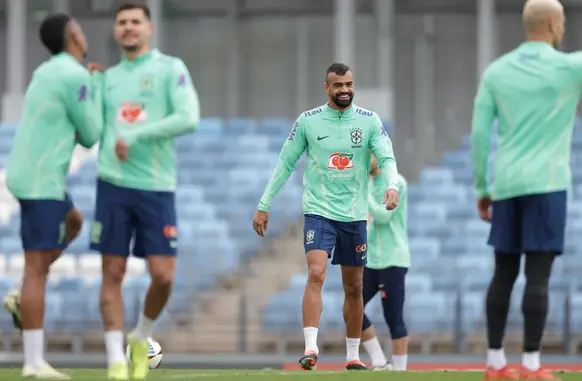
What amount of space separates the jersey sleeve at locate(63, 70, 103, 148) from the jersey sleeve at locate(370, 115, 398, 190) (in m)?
2.29

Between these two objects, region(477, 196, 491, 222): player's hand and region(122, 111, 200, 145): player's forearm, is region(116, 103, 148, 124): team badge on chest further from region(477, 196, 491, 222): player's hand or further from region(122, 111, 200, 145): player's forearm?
region(477, 196, 491, 222): player's hand

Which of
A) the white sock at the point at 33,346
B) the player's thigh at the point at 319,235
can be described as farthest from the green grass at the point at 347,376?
the player's thigh at the point at 319,235

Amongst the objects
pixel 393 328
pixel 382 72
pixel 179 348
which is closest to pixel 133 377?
pixel 393 328

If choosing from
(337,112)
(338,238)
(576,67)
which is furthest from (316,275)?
(576,67)

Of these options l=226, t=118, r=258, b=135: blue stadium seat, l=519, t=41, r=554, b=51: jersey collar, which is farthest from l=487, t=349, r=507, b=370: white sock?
l=226, t=118, r=258, b=135: blue stadium seat

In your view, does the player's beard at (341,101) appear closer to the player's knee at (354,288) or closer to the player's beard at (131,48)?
the player's knee at (354,288)

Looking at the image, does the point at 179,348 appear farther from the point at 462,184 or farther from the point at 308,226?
the point at 308,226

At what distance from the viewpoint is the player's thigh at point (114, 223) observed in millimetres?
8180

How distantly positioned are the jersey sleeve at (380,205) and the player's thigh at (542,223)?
3.98 m

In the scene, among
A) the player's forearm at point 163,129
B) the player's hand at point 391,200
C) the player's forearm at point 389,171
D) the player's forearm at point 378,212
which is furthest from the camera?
the player's forearm at point 378,212

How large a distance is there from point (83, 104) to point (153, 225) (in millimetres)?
806

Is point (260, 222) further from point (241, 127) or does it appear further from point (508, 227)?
point (241, 127)

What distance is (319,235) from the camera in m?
9.94

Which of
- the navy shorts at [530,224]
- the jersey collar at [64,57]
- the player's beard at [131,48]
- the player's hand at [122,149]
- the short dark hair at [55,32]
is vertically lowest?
the navy shorts at [530,224]
